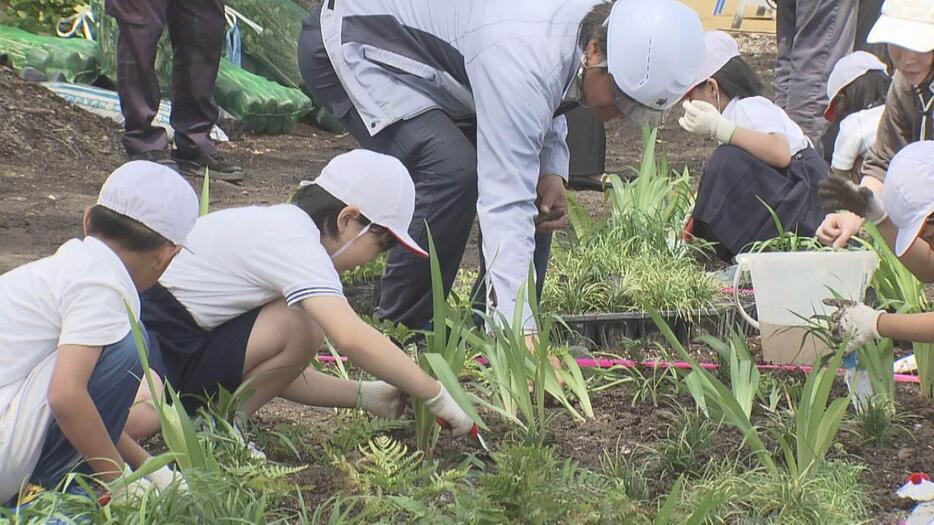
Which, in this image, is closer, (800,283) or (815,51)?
(800,283)

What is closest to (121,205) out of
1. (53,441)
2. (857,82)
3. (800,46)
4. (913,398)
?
(53,441)

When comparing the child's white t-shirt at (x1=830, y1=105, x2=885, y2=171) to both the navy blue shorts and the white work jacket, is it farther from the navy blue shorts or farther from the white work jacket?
the navy blue shorts

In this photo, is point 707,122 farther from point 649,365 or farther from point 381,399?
point 381,399

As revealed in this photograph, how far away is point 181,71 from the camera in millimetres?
6195

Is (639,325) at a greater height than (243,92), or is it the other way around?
(639,325)

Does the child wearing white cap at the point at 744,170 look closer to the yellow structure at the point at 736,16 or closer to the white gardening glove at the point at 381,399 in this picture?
the white gardening glove at the point at 381,399

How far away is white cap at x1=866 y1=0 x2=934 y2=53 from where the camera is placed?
12.2 ft

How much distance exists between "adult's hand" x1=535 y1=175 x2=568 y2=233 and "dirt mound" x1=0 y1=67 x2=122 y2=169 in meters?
3.25

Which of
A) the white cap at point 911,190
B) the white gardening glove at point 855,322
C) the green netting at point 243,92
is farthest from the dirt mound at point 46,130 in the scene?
the white cap at point 911,190

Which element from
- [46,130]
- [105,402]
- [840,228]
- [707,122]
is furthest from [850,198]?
[46,130]

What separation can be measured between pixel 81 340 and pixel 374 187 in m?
0.76

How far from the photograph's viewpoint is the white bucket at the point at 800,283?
3.42m

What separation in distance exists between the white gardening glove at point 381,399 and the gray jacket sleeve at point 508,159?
340 mm

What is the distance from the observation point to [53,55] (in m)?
A: 7.23
